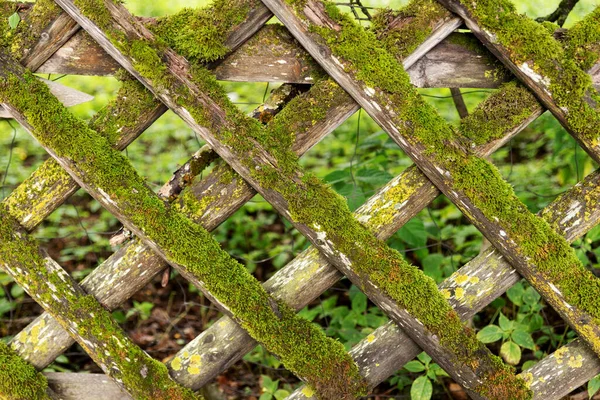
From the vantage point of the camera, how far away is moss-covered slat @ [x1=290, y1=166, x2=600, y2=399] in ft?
5.78

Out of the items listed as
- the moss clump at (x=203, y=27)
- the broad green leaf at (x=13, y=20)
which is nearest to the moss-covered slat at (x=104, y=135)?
the moss clump at (x=203, y=27)

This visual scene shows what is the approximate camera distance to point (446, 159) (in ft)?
5.46

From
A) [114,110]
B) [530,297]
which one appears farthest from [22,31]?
[530,297]

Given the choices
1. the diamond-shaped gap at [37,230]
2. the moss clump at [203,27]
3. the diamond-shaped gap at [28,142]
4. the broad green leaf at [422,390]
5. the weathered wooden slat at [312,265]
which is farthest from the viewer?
the diamond-shaped gap at [28,142]

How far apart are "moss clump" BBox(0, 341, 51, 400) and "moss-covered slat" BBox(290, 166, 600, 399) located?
648mm

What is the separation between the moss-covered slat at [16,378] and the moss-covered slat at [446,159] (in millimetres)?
1406

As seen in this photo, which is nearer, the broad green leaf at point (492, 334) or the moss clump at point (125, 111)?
the moss clump at point (125, 111)

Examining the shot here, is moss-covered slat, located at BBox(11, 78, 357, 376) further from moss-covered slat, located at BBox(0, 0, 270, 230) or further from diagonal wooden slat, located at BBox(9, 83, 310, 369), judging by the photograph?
moss-covered slat, located at BBox(0, 0, 270, 230)

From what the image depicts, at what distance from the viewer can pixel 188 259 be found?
5.72ft

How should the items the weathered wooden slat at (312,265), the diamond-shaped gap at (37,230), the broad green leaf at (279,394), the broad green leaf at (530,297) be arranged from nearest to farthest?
the weathered wooden slat at (312,265)
the broad green leaf at (279,394)
the broad green leaf at (530,297)
the diamond-shaped gap at (37,230)

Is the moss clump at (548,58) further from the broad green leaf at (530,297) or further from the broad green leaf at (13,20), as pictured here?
the broad green leaf at (13,20)

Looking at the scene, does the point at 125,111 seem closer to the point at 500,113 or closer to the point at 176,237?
the point at 176,237

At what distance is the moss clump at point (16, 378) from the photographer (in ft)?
6.21

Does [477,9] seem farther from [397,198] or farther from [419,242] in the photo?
[419,242]
